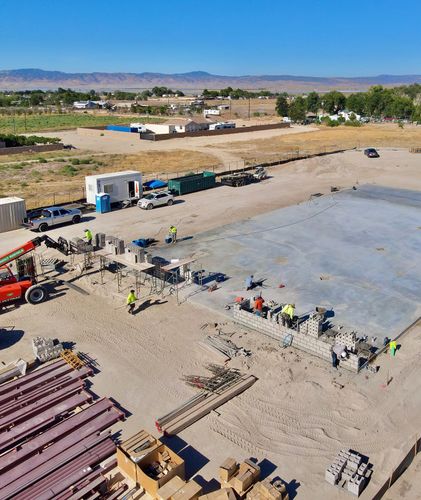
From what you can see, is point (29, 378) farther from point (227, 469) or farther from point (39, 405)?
point (227, 469)

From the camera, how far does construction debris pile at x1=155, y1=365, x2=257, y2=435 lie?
14539 mm

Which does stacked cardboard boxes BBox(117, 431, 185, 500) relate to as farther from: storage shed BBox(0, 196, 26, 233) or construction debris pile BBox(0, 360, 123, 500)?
storage shed BBox(0, 196, 26, 233)

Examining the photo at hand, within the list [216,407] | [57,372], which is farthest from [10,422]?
[216,407]

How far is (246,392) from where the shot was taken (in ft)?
53.2

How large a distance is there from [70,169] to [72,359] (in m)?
42.2

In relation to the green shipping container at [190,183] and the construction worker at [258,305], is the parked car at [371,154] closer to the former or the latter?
the green shipping container at [190,183]

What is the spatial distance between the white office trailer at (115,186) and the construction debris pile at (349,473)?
29918 mm

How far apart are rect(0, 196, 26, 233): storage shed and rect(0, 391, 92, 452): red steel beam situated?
2159cm

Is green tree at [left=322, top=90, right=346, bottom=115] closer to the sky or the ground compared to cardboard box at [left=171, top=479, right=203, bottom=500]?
closer to the sky

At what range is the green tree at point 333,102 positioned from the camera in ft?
506

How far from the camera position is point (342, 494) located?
12297 millimetres

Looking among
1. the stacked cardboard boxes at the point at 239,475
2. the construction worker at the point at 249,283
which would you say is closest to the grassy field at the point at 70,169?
the construction worker at the point at 249,283

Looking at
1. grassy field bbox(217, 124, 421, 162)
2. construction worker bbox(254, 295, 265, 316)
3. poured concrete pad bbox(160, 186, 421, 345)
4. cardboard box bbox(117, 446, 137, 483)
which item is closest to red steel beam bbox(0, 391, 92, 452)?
cardboard box bbox(117, 446, 137, 483)

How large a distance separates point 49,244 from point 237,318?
465 inches
